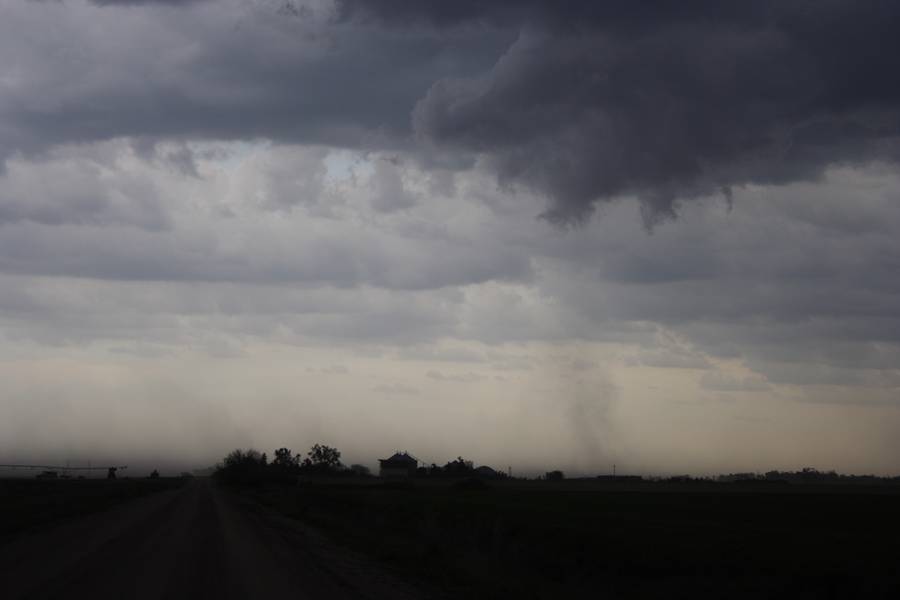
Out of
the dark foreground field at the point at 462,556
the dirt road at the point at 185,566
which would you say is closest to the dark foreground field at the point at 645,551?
the dark foreground field at the point at 462,556

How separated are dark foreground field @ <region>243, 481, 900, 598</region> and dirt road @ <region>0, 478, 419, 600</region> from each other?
230 cm

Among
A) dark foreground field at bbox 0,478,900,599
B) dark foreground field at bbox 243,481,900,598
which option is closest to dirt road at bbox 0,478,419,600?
dark foreground field at bbox 0,478,900,599

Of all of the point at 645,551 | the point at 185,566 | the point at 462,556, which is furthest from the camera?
the point at 645,551

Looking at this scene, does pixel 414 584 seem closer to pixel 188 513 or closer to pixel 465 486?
pixel 188 513

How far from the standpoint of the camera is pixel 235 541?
35.0 metres

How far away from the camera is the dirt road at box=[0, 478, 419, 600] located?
19875 mm

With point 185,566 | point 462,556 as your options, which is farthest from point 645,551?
point 185,566

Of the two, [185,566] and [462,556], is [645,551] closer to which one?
[462,556]

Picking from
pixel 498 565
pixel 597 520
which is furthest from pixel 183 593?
pixel 597 520

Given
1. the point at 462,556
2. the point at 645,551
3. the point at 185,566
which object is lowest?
the point at 462,556

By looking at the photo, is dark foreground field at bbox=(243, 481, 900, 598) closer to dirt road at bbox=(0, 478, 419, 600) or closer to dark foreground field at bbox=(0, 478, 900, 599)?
dark foreground field at bbox=(0, 478, 900, 599)

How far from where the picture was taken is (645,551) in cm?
3297

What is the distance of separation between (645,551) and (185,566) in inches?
675

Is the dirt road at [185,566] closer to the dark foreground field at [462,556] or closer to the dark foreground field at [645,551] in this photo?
the dark foreground field at [462,556]
